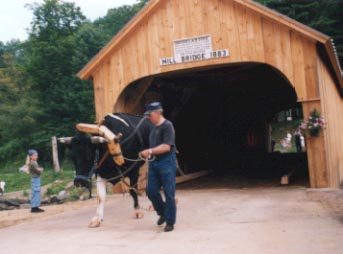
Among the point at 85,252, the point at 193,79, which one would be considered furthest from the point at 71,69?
the point at 85,252

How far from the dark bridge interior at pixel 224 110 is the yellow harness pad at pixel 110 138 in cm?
618

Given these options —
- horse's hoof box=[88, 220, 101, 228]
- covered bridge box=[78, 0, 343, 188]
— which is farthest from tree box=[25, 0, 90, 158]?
horse's hoof box=[88, 220, 101, 228]

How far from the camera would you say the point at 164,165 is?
682 cm

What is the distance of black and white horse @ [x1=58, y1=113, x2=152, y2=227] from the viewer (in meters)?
7.59

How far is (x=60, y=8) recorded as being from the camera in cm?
4559

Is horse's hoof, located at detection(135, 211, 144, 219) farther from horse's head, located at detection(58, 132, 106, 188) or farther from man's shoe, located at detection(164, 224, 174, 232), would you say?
man's shoe, located at detection(164, 224, 174, 232)

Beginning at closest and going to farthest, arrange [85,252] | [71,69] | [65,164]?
1. [85,252]
2. [65,164]
3. [71,69]

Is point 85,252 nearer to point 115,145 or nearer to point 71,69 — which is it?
point 115,145

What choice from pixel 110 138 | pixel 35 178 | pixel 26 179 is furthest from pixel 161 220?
pixel 26 179

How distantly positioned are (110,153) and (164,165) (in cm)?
136

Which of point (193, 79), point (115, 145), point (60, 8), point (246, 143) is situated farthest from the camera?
point (60, 8)

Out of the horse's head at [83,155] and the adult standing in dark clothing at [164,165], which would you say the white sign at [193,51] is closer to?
the horse's head at [83,155]

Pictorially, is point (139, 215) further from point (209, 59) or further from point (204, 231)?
point (209, 59)

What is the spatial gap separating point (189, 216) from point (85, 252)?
114 inches
